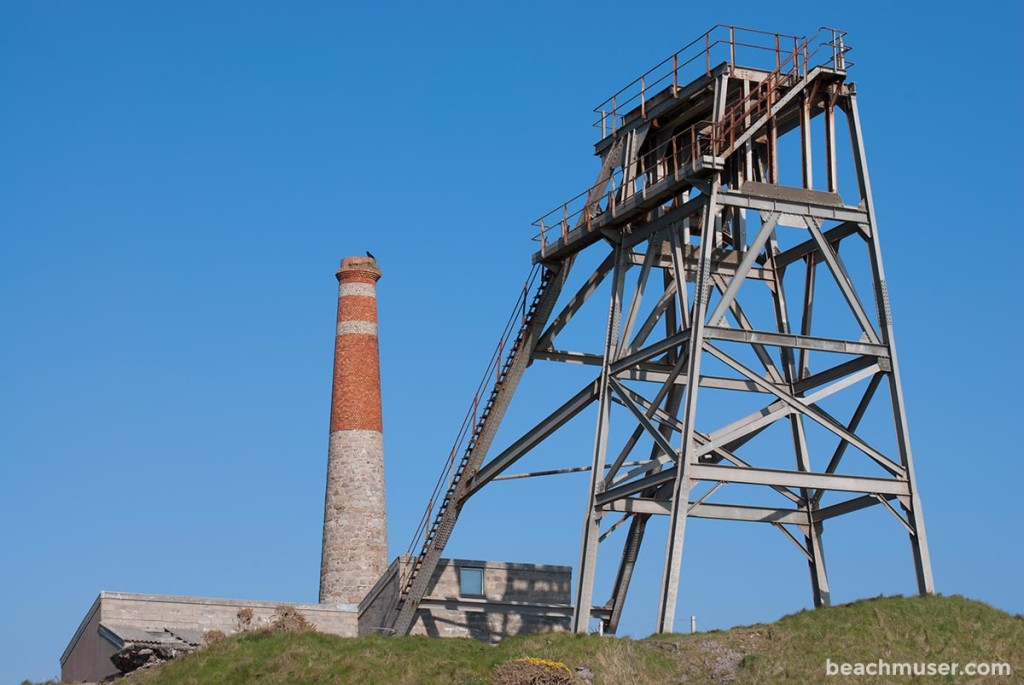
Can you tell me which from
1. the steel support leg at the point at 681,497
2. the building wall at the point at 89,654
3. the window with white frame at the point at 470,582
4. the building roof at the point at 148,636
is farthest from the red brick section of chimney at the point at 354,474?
Result: the steel support leg at the point at 681,497

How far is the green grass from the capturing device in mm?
29906

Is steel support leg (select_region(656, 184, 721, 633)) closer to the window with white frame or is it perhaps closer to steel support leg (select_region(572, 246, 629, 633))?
steel support leg (select_region(572, 246, 629, 633))

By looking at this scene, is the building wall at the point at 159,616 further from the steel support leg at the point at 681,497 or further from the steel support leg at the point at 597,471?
the steel support leg at the point at 681,497

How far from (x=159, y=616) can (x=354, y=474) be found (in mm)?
9542

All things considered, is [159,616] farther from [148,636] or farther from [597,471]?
[597,471]

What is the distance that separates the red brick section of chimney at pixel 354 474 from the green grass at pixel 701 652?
15732 mm

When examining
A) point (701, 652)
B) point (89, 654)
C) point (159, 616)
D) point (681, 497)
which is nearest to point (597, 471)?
point (681, 497)

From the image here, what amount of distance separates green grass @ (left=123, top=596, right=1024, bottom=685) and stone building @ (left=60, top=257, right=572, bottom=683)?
5835 millimetres

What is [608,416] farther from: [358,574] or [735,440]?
[358,574]

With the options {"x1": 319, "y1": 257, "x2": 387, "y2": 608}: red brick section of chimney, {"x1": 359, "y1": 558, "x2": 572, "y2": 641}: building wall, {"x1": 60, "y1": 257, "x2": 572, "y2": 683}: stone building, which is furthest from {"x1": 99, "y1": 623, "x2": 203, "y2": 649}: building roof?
{"x1": 319, "y1": 257, "x2": 387, "y2": 608}: red brick section of chimney

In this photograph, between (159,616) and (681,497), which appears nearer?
(681,497)

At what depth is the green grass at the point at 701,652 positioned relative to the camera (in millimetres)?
29906

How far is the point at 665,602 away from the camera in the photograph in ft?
105

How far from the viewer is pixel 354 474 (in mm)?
49406
